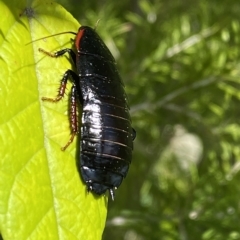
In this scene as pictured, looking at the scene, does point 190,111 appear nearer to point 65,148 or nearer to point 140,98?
point 140,98

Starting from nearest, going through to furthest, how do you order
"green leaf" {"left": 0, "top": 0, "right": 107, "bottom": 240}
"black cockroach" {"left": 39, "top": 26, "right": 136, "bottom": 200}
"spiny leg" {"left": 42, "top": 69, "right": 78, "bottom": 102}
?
1. "green leaf" {"left": 0, "top": 0, "right": 107, "bottom": 240}
2. "spiny leg" {"left": 42, "top": 69, "right": 78, "bottom": 102}
3. "black cockroach" {"left": 39, "top": 26, "right": 136, "bottom": 200}

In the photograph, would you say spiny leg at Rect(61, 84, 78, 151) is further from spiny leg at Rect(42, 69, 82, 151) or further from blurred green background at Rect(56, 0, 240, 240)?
blurred green background at Rect(56, 0, 240, 240)

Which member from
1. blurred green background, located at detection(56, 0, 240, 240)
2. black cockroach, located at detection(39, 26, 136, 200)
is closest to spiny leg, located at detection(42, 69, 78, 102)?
black cockroach, located at detection(39, 26, 136, 200)

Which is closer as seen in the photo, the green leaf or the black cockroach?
the green leaf

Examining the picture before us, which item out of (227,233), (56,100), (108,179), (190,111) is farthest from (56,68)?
(190,111)

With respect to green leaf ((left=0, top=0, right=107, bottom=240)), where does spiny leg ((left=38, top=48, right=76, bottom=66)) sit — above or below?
above

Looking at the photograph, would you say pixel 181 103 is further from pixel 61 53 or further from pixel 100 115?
pixel 61 53
